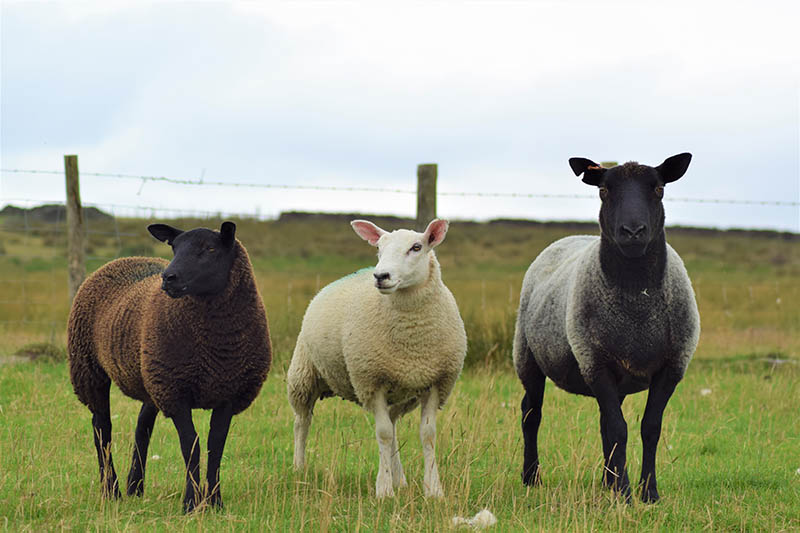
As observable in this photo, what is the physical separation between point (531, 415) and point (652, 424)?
111 centimetres

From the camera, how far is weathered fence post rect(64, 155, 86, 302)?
10.9m

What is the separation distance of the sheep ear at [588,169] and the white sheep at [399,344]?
945 mm

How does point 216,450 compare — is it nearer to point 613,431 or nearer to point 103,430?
point 103,430

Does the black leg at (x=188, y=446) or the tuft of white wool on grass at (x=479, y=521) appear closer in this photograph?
the tuft of white wool on grass at (x=479, y=521)

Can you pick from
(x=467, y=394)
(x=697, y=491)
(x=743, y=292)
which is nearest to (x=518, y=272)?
(x=743, y=292)

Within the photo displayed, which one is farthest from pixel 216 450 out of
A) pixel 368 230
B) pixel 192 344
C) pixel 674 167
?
pixel 674 167

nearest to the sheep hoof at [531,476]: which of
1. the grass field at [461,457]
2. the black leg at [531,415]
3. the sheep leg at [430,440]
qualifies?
the black leg at [531,415]

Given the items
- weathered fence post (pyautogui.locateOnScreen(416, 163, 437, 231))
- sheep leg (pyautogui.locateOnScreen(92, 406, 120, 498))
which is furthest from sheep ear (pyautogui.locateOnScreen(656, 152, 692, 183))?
weathered fence post (pyautogui.locateOnScreen(416, 163, 437, 231))

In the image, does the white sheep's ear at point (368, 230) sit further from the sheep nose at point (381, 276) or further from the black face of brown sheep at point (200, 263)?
the black face of brown sheep at point (200, 263)

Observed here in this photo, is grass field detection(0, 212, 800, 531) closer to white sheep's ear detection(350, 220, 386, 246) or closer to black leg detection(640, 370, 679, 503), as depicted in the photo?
black leg detection(640, 370, 679, 503)

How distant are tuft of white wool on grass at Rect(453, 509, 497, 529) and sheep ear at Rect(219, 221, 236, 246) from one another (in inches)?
84.8

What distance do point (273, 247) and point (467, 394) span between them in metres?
38.4

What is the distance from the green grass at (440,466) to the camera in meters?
4.83

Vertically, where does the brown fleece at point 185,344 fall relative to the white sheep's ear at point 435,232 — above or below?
below
